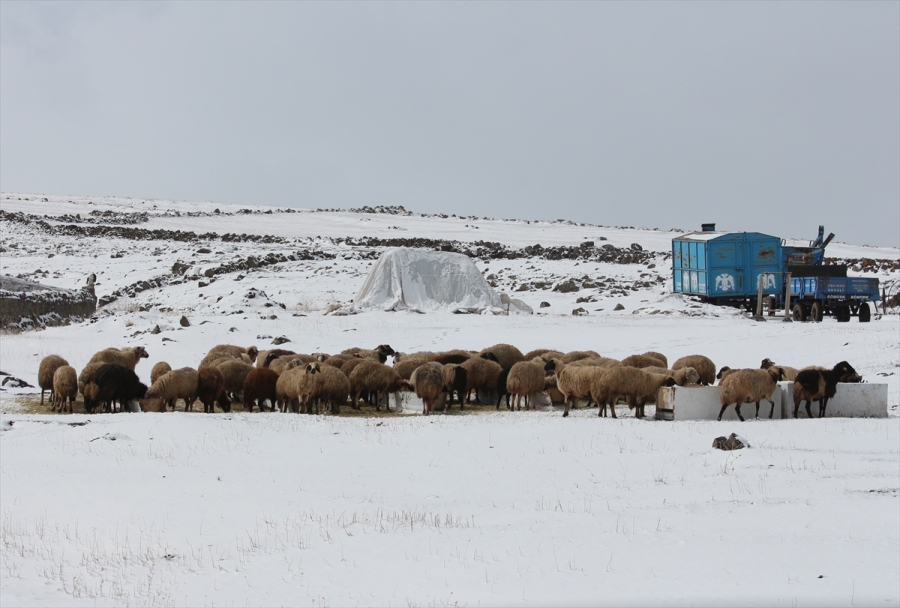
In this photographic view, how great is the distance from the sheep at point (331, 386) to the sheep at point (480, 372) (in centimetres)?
265

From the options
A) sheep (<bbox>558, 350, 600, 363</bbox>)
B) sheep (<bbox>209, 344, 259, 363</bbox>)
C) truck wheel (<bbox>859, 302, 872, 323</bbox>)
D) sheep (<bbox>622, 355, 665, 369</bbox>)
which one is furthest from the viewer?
truck wheel (<bbox>859, 302, 872, 323</bbox>)

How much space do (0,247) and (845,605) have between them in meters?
61.0

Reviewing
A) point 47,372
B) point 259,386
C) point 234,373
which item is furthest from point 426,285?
point 47,372

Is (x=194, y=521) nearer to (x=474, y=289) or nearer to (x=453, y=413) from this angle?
(x=453, y=413)

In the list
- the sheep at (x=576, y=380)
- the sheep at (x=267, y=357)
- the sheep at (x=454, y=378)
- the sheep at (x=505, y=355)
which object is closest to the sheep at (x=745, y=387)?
the sheep at (x=576, y=380)

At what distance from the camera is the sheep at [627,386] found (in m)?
14.8

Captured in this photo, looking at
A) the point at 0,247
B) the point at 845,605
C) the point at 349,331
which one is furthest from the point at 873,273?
the point at 0,247

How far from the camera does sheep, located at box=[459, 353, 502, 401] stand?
56.6ft

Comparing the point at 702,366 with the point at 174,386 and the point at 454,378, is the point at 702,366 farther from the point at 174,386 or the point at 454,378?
the point at 174,386

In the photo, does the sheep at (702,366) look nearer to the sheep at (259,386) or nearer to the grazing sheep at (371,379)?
the grazing sheep at (371,379)

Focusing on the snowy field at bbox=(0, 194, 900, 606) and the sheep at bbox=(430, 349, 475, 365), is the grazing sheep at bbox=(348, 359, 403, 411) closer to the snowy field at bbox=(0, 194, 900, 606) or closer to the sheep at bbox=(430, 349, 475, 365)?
the snowy field at bbox=(0, 194, 900, 606)

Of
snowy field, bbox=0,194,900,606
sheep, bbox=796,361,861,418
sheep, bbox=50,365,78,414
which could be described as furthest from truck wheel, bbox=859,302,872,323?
sheep, bbox=50,365,78,414

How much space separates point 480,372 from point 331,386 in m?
3.24

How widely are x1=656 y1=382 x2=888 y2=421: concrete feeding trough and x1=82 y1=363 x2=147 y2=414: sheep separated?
945 cm
